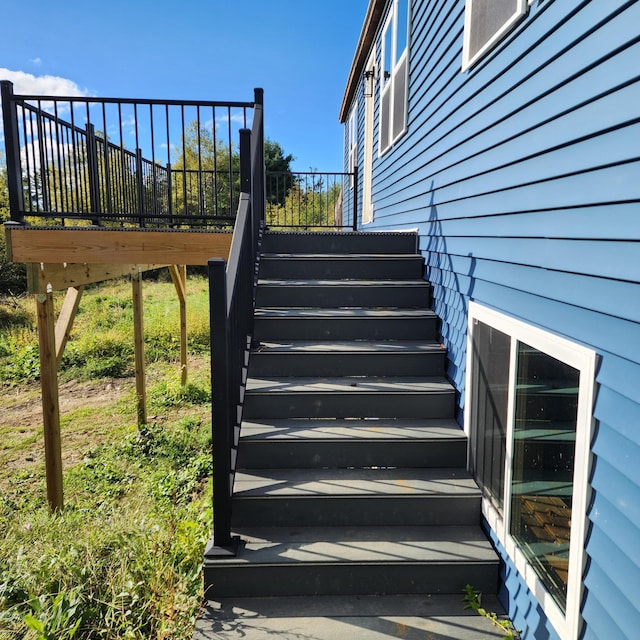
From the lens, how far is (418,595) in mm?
2354

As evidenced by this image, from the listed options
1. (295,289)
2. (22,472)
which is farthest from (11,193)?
(22,472)

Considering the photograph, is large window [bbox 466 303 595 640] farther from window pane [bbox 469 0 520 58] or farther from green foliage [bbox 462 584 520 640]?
window pane [bbox 469 0 520 58]

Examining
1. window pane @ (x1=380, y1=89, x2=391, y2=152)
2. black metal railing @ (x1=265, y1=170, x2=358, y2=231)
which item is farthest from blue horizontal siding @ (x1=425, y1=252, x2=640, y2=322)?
black metal railing @ (x1=265, y1=170, x2=358, y2=231)

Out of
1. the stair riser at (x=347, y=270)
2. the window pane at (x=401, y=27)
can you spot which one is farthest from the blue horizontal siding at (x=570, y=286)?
the window pane at (x=401, y=27)

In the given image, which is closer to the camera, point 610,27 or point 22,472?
point 610,27

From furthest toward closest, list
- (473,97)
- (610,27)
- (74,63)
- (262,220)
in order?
(74,63)
(262,220)
(473,97)
(610,27)

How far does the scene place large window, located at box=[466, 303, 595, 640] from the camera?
5.56ft

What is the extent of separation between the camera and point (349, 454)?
113 inches

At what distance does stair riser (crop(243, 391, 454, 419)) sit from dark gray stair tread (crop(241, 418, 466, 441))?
46 mm

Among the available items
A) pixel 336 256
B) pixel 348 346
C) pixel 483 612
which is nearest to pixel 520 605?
pixel 483 612

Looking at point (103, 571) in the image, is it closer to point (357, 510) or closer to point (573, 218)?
point (357, 510)

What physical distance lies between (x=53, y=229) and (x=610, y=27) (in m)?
4.16

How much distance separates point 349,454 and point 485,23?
261cm

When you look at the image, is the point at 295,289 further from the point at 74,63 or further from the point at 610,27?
the point at 74,63
